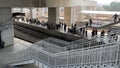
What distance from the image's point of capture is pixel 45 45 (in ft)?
44.4

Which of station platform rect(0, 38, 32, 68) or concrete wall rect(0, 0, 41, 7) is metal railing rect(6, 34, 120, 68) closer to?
station platform rect(0, 38, 32, 68)

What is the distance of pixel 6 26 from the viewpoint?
20.4 meters

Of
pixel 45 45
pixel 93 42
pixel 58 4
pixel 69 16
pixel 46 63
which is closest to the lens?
pixel 46 63

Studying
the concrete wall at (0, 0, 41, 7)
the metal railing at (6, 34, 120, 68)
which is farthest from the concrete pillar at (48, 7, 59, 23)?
the metal railing at (6, 34, 120, 68)

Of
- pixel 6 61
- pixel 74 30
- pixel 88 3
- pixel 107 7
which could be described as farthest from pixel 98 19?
pixel 6 61

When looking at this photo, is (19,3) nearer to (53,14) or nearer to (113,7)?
(53,14)

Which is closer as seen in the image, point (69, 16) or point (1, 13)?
point (1, 13)

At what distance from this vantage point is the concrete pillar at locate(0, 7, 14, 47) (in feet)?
64.5

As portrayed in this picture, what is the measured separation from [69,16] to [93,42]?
2190 centimetres

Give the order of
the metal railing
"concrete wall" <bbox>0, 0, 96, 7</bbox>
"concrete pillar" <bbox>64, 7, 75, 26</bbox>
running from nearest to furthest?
the metal railing < "concrete wall" <bbox>0, 0, 96, 7</bbox> < "concrete pillar" <bbox>64, 7, 75, 26</bbox>

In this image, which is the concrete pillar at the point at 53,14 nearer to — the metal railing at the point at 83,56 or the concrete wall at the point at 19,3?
the concrete wall at the point at 19,3

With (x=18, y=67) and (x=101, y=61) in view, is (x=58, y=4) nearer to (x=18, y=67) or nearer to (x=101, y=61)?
(x=18, y=67)

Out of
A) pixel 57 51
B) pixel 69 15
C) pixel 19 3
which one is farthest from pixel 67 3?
pixel 57 51

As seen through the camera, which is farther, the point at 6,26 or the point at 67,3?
the point at 67,3
